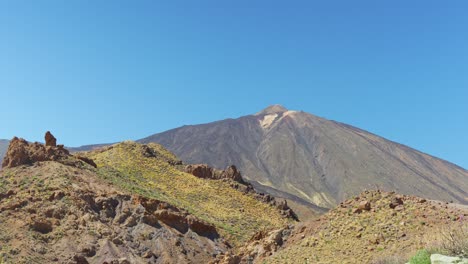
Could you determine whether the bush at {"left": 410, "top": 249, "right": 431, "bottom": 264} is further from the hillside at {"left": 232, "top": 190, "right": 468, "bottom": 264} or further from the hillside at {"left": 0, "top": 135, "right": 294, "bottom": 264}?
the hillside at {"left": 0, "top": 135, "right": 294, "bottom": 264}

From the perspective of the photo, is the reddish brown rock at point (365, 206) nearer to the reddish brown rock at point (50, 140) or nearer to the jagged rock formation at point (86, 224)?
the jagged rock formation at point (86, 224)

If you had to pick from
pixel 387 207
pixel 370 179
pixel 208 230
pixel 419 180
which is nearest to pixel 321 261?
pixel 387 207

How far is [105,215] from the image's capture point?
126 ft

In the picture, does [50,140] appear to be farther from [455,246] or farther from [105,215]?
[455,246]

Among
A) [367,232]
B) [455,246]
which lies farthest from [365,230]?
[455,246]

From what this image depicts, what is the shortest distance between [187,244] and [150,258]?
167 inches

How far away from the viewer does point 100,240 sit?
1371 inches

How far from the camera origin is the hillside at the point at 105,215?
3356cm

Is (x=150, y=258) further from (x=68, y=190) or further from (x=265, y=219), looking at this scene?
(x=265, y=219)

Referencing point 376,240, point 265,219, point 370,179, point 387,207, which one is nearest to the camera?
point 376,240

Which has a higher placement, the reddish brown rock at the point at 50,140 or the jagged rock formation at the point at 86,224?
the reddish brown rock at the point at 50,140

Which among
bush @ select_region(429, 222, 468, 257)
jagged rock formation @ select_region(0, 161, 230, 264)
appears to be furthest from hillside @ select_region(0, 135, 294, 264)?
bush @ select_region(429, 222, 468, 257)

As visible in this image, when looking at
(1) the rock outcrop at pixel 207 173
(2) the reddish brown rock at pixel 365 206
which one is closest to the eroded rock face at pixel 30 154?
(1) the rock outcrop at pixel 207 173

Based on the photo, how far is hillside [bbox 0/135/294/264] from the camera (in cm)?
3356
